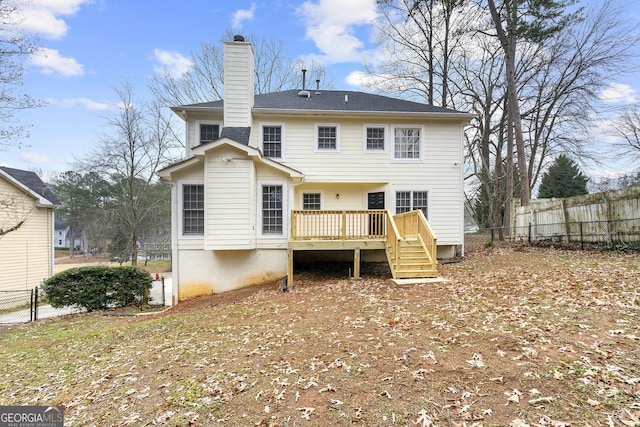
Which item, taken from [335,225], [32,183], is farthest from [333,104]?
[32,183]

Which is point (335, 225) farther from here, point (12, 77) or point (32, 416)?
point (12, 77)

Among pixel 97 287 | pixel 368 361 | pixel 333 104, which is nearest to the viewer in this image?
pixel 368 361

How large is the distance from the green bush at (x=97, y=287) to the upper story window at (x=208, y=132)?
5445mm

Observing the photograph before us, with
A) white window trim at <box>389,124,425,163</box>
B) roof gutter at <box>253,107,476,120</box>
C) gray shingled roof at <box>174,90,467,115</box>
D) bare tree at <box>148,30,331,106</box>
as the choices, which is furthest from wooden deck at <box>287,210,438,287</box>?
bare tree at <box>148,30,331,106</box>

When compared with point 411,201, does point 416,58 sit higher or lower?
higher

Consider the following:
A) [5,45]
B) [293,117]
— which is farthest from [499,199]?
[5,45]

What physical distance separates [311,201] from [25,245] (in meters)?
13.6

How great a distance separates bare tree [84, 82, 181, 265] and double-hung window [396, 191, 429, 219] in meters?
14.5

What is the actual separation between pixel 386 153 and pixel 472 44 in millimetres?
13757

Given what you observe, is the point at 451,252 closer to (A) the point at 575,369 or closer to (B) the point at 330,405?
(A) the point at 575,369

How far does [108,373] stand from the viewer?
171 inches

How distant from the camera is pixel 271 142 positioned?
1180 centimetres

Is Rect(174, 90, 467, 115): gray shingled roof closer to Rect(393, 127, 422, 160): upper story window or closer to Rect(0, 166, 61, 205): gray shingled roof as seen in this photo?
Rect(393, 127, 422, 160): upper story window

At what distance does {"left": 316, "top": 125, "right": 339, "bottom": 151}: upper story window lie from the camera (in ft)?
39.3
